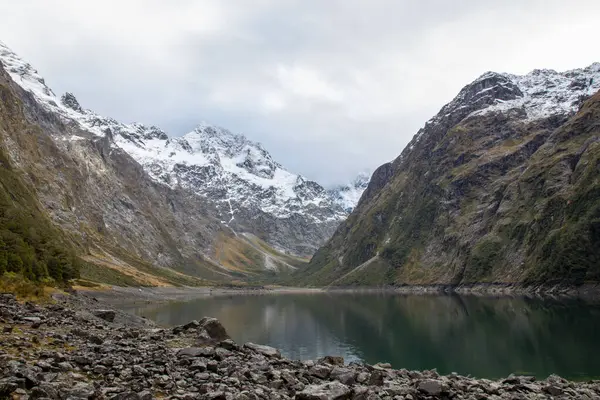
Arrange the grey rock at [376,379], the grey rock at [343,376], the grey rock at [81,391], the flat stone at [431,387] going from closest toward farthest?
the grey rock at [81,391]
the grey rock at [343,376]
the flat stone at [431,387]
the grey rock at [376,379]

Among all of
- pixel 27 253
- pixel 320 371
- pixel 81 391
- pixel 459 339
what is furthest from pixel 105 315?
pixel 459 339

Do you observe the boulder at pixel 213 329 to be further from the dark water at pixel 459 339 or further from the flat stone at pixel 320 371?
the dark water at pixel 459 339

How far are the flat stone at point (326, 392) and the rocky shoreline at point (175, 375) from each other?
46mm

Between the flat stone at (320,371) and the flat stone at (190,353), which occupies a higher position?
the flat stone at (190,353)

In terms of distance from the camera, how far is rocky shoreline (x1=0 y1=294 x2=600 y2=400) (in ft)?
53.7

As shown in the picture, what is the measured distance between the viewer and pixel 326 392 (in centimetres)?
2089

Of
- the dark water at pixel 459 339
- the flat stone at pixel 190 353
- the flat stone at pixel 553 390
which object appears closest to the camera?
the flat stone at pixel 190 353

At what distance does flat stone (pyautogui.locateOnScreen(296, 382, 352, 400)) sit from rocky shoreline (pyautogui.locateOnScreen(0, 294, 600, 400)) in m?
0.05

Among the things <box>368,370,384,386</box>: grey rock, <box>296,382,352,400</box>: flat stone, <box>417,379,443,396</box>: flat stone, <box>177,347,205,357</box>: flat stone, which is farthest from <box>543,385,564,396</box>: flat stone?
<box>177,347,205,357</box>: flat stone

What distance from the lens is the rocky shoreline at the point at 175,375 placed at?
53.7 ft

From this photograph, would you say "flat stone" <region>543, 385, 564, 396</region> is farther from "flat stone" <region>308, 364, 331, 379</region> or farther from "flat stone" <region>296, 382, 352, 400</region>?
"flat stone" <region>296, 382, 352, 400</region>

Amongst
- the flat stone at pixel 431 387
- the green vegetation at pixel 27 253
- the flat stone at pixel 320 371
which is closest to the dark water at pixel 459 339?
the flat stone at pixel 431 387

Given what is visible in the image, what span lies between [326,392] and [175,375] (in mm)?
6703

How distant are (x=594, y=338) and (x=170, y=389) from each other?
76.6m
